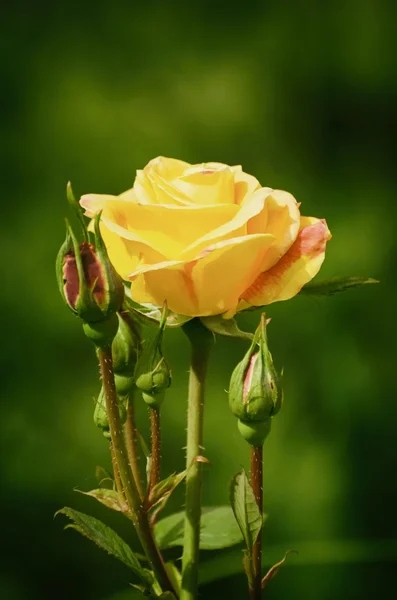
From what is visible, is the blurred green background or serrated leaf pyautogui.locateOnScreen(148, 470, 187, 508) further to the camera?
the blurred green background

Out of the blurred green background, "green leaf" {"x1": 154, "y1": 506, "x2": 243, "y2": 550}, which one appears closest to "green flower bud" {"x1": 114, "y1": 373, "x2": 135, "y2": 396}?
"green leaf" {"x1": 154, "y1": 506, "x2": 243, "y2": 550}

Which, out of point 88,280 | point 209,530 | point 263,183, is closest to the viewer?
point 88,280

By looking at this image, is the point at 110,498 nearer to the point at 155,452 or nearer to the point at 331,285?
the point at 155,452

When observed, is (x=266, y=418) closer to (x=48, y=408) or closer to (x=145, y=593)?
(x=145, y=593)

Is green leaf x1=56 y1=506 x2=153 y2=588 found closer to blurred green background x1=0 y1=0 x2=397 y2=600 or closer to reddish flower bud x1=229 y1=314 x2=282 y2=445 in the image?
reddish flower bud x1=229 y1=314 x2=282 y2=445

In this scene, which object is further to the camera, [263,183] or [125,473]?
[263,183]

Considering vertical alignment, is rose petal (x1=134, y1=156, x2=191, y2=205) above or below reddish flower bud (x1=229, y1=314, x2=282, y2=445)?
above

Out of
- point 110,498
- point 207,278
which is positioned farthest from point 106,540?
point 207,278

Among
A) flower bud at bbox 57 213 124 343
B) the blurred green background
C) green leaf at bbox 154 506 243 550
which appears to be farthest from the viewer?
the blurred green background

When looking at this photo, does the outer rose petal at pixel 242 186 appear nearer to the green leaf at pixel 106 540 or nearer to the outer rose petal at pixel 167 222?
the outer rose petal at pixel 167 222
